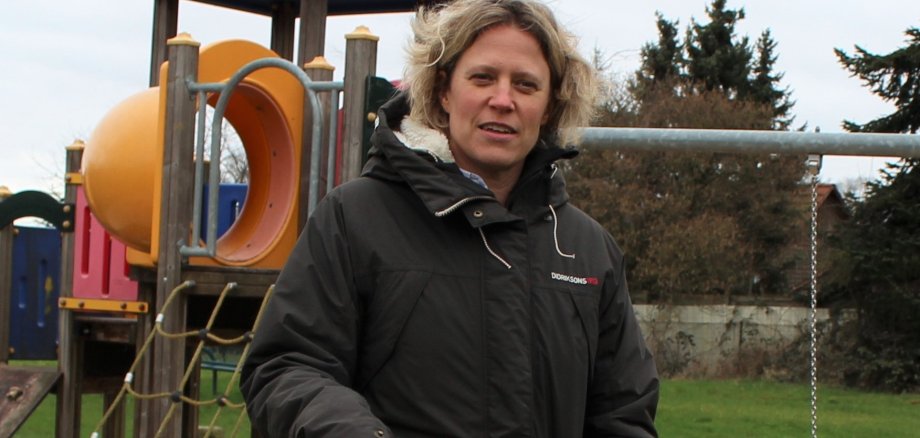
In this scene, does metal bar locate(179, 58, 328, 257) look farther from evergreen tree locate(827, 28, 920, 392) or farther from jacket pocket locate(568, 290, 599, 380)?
evergreen tree locate(827, 28, 920, 392)

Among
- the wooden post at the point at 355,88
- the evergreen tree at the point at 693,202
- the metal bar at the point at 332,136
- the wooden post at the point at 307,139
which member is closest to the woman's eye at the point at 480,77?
the wooden post at the point at 355,88

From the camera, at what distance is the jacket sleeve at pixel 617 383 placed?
256 cm

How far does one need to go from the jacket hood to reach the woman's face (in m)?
0.04

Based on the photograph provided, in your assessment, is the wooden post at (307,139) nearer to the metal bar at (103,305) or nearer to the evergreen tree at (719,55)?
the metal bar at (103,305)

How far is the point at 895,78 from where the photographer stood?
1747 cm

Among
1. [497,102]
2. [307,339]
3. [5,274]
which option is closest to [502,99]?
[497,102]

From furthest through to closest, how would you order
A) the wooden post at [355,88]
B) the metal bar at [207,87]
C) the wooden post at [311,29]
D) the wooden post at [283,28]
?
the wooden post at [283,28], the wooden post at [311,29], the metal bar at [207,87], the wooden post at [355,88]

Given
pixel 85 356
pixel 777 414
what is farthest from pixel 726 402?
pixel 85 356

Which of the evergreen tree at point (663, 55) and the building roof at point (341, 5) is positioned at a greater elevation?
the evergreen tree at point (663, 55)

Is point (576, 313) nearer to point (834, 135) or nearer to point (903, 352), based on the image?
point (834, 135)

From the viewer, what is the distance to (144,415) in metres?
6.55

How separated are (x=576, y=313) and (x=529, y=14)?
56 cm

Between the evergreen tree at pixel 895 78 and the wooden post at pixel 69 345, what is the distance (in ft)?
33.4

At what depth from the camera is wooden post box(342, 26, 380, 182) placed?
5762 millimetres
